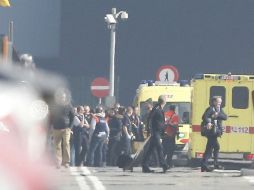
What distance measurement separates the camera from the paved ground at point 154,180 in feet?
52.7

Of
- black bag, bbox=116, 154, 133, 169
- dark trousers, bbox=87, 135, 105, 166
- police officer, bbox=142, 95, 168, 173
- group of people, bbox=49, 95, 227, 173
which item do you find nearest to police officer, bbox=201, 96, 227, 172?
group of people, bbox=49, 95, 227, 173

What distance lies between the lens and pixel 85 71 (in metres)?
54.0

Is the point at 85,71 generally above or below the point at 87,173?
above

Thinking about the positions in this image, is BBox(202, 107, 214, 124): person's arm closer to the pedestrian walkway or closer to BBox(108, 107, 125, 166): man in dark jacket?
the pedestrian walkway

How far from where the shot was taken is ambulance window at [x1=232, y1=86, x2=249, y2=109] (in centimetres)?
2318

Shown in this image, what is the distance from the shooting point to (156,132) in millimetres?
19891

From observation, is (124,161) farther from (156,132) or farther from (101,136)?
(101,136)

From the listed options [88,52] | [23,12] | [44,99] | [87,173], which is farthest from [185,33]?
[44,99]

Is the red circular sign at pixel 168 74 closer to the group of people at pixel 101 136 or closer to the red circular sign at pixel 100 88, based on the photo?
the red circular sign at pixel 100 88

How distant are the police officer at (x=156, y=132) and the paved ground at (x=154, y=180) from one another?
0.23 meters

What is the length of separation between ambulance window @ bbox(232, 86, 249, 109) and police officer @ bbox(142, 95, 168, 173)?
12.1 feet

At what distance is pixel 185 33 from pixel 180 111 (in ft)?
91.0

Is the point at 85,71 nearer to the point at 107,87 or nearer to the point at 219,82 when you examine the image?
the point at 107,87

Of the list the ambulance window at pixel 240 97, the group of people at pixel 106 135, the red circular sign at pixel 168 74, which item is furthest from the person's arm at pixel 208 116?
the red circular sign at pixel 168 74
